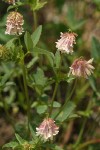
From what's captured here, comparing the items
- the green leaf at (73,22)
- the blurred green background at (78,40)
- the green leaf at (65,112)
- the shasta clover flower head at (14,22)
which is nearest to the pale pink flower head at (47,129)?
the green leaf at (65,112)

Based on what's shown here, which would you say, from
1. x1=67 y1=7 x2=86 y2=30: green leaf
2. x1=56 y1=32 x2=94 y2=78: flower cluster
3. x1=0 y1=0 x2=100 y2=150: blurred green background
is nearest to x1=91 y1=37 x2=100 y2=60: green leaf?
x1=0 y1=0 x2=100 y2=150: blurred green background

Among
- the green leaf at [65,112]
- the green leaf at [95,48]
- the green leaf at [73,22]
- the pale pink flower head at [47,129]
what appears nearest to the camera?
the pale pink flower head at [47,129]

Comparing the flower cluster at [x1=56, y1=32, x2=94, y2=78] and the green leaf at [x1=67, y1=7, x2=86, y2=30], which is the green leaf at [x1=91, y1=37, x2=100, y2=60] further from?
the flower cluster at [x1=56, y1=32, x2=94, y2=78]

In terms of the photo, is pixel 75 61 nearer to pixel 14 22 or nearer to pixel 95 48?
pixel 14 22

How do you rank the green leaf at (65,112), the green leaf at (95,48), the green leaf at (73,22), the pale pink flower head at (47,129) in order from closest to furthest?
the pale pink flower head at (47,129)
the green leaf at (65,112)
the green leaf at (95,48)
the green leaf at (73,22)

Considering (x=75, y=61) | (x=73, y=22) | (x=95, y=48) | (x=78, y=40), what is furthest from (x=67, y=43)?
(x=78, y=40)

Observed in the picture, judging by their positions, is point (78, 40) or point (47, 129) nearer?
point (47, 129)

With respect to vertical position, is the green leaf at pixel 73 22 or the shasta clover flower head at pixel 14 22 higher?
the green leaf at pixel 73 22

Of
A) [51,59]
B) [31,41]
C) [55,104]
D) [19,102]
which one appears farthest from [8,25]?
[19,102]

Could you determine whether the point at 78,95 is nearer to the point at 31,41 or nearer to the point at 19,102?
the point at 19,102

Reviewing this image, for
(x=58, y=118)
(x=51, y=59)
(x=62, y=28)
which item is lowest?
(x=58, y=118)

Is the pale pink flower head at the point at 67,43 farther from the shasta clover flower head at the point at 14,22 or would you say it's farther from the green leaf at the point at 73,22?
the green leaf at the point at 73,22
